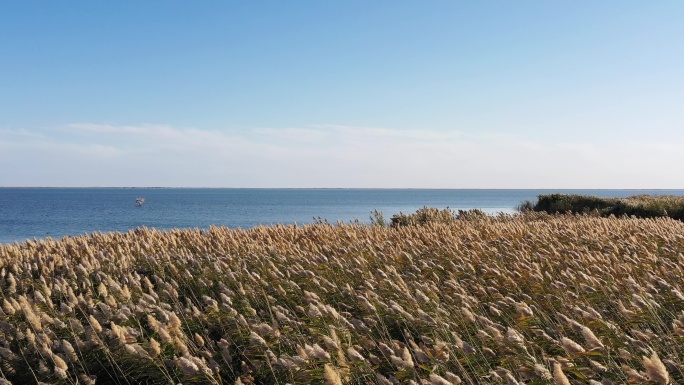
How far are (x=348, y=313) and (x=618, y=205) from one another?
19957 mm

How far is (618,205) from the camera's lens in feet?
72.4

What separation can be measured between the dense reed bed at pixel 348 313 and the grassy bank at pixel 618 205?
34.6 feet

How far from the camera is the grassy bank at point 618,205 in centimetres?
1966

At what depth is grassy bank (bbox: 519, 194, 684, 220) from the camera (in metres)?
19.7

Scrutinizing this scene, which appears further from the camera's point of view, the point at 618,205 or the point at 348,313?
the point at 618,205

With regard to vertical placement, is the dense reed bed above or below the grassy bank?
below

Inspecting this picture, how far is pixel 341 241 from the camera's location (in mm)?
8875

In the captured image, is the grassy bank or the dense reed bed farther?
the grassy bank

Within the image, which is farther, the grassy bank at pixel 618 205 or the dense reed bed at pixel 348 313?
the grassy bank at pixel 618 205

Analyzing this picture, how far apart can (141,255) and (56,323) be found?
3248mm

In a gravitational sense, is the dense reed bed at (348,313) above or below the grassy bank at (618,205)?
below

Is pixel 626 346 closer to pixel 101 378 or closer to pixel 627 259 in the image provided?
pixel 627 259

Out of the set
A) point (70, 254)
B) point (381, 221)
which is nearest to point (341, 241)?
point (70, 254)

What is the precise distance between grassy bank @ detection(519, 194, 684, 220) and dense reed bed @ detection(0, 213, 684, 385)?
10548 mm
